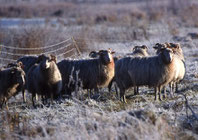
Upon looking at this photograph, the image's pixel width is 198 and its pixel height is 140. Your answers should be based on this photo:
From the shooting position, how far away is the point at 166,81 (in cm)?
1082

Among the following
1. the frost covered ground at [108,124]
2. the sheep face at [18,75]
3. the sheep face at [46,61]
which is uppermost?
the sheep face at [46,61]

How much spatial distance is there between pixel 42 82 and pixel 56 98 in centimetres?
86

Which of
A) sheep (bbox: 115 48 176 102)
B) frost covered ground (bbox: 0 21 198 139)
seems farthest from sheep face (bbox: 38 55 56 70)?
sheep (bbox: 115 48 176 102)

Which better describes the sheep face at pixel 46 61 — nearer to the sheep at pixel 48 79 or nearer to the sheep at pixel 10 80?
the sheep at pixel 48 79

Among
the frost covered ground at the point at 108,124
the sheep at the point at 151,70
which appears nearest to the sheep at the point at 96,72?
the sheep at the point at 151,70

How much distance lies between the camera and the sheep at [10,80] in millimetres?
10711

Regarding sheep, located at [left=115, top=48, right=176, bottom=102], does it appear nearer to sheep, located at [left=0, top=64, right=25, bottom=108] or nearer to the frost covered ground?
the frost covered ground

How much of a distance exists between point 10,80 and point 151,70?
3.99 meters

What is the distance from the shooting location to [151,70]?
10695 mm

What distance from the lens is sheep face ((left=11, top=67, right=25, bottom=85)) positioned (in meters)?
10.6

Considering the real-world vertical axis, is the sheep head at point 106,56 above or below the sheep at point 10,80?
above

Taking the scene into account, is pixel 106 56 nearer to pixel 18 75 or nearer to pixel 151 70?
pixel 151 70

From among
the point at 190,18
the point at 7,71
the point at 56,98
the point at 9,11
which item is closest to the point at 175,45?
the point at 56,98

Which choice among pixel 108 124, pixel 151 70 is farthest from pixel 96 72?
pixel 108 124
